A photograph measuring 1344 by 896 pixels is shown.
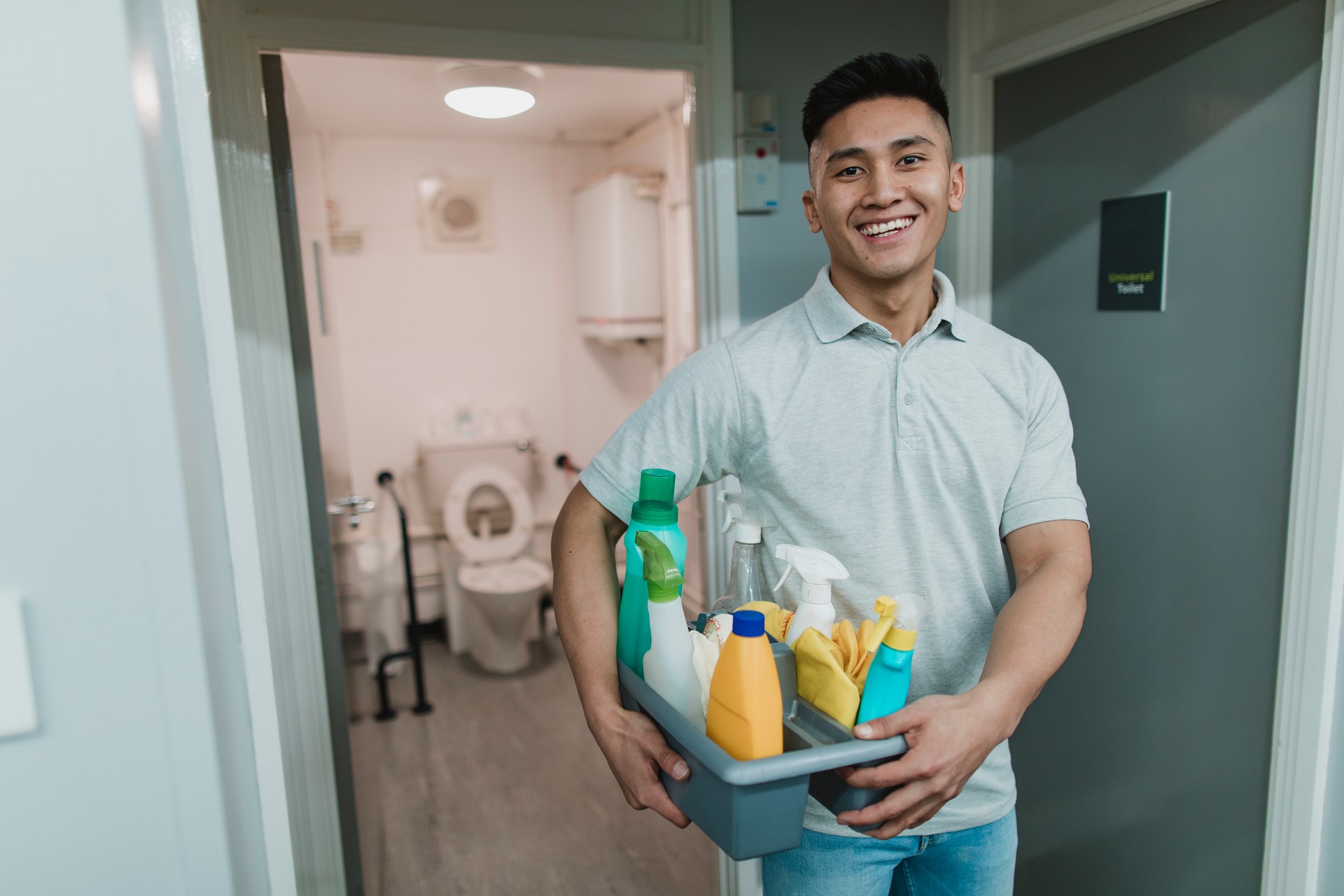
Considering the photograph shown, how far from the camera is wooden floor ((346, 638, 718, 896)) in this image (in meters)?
2.34

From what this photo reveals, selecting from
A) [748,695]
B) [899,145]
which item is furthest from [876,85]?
[748,695]

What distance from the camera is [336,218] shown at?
3.79 m

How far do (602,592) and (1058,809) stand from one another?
4.42 ft

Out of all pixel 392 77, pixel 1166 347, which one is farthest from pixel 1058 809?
pixel 392 77

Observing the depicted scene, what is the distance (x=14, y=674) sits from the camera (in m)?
0.60

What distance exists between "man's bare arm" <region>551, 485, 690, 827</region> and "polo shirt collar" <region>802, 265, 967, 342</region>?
397mm

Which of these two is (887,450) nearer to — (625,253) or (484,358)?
(625,253)

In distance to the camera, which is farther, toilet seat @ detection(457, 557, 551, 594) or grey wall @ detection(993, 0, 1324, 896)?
toilet seat @ detection(457, 557, 551, 594)

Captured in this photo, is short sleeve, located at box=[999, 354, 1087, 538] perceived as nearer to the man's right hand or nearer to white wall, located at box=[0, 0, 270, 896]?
the man's right hand

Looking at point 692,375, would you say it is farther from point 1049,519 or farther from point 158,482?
point 158,482

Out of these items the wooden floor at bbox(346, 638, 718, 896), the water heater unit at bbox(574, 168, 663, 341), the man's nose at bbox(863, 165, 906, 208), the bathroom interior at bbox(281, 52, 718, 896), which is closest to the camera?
the man's nose at bbox(863, 165, 906, 208)

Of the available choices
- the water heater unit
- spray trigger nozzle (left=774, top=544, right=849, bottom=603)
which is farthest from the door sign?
the water heater unit

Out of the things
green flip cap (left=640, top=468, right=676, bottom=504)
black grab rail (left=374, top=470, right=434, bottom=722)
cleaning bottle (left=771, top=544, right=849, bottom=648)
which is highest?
green flip cap (left=640, top=468, right=676, bottom=504)

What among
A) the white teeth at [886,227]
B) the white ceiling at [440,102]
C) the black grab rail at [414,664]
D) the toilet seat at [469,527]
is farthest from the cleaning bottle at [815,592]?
the toilet seat at [469,527]
